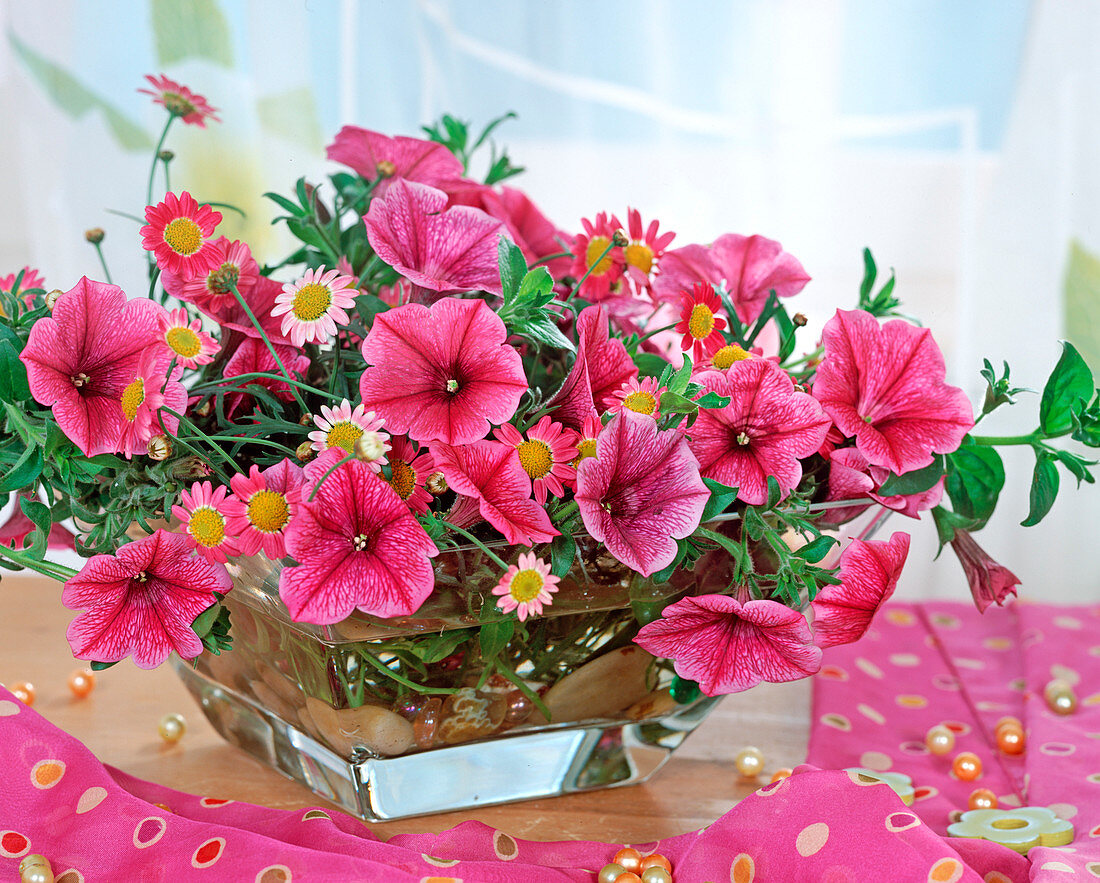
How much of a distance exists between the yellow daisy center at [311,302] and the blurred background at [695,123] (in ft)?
1.81

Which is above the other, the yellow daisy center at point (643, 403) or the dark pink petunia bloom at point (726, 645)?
the yellow daisy center at point (643, 403)

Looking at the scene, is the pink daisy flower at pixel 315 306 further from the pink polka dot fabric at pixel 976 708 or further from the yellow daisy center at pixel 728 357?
the pink polka dot fabric at pixel 976 708

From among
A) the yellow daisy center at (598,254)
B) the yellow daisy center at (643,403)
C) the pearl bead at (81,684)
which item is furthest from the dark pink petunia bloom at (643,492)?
the pearl bead at (81,684)

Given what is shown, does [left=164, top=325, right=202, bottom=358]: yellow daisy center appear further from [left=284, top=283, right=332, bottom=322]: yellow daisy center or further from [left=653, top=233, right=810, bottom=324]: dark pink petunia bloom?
[left=653, top=233, right=810, bottom=324]: dark pink petunia bloom

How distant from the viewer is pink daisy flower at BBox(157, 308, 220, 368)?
30cm

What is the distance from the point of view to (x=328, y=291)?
31 cm

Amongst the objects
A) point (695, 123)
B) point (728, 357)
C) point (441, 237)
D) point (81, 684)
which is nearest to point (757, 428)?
point (728, 357)

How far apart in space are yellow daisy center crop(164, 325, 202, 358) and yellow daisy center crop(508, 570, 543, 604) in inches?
4.8

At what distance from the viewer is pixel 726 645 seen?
13.1 inches

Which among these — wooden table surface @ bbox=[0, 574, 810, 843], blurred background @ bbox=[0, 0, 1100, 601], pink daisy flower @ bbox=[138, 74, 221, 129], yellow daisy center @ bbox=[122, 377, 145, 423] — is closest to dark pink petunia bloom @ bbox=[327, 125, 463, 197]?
pink daisy flower @ bbox=[138, 74, 221, 129]

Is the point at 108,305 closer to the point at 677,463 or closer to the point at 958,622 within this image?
the point at 677,463

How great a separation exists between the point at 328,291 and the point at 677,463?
0.40 ft

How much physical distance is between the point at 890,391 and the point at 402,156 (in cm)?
22

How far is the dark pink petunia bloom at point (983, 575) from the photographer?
37 centimetres
